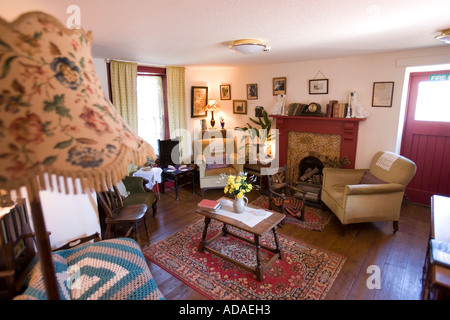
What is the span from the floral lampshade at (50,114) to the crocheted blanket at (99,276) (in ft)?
4.73

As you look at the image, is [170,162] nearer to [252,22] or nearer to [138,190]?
[138,190]

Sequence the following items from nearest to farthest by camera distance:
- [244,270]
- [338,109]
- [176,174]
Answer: [244,270] < [338,109] < [176,174]

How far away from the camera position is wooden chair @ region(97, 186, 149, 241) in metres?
3.08

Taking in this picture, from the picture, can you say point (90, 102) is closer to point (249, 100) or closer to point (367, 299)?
point (367, 299)

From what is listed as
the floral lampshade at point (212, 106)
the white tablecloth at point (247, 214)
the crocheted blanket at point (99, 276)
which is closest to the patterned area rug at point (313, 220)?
the white tablecloth at point (247, 214)

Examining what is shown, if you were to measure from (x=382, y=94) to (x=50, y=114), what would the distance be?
4.56m

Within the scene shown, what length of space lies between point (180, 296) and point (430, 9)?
3178mm

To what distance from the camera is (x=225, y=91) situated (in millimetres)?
5996

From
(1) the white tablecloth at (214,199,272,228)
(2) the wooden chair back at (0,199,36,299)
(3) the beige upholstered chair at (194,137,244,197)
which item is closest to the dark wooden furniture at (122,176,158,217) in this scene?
(3) the beige upholstered chair at (194,137,244,197)

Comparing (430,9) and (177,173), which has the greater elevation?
(430,9)

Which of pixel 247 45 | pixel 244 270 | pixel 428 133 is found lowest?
pixel 244 270

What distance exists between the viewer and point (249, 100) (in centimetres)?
567

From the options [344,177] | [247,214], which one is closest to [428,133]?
[344,177]

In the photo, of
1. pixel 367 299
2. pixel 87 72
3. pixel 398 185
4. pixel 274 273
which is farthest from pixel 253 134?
pixel 87 72
